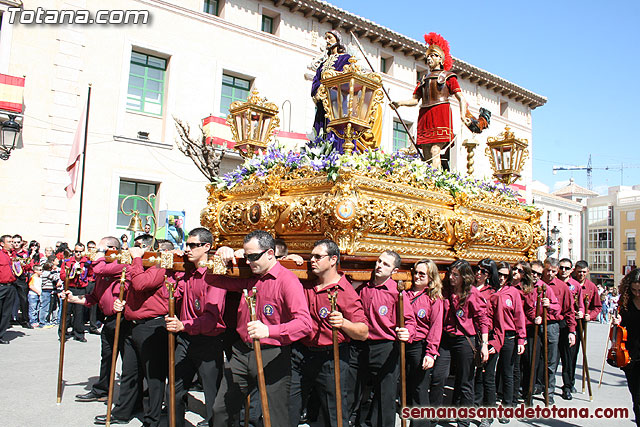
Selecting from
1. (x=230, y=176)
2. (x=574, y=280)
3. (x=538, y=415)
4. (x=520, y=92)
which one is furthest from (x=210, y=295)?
(x=520, y=92)

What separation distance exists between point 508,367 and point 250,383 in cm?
397

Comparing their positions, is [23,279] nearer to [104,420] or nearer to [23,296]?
[23,296]

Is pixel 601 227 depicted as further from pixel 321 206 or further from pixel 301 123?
pixel 321 206

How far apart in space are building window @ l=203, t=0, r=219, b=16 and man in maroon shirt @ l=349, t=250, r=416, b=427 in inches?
653

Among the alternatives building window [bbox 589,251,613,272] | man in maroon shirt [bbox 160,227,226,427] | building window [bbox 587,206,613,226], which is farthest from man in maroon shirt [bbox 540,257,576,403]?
building window [bbox 587,206,613,226]

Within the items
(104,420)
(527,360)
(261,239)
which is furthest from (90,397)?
(527,360)

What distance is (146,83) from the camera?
56.3 feet

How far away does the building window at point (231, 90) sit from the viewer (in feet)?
61.9

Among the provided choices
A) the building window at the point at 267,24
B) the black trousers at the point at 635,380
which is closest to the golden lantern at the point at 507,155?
the black trousers at the point at 635,380

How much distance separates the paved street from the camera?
5.49 meters

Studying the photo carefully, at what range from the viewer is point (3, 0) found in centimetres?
1413

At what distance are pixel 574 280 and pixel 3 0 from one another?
52.3 feet

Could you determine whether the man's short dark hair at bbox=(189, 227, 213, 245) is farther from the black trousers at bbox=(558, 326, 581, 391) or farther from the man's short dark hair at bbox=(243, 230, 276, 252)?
the black trousers at bbox=(558, 326, 581, 391)

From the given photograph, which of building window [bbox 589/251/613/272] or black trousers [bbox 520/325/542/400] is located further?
building window [bbox 589/251/613/272]
